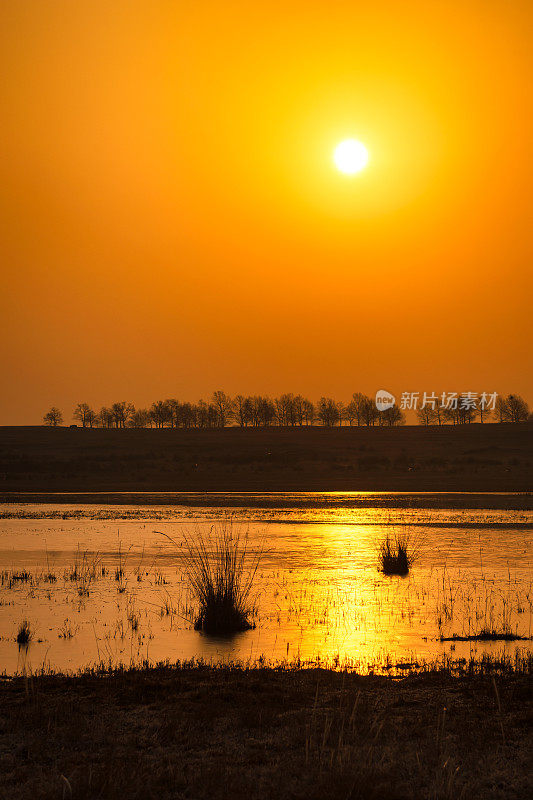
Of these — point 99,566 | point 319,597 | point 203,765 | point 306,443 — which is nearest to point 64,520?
point 99,566

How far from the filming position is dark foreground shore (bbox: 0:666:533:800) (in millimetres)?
7551

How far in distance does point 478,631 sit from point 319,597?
4.14 m

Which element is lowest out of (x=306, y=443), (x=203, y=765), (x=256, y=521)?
(x=203, y=765)

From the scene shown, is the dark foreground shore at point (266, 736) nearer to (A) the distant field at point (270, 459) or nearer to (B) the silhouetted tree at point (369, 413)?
(A) the distant field at point (270, 459)

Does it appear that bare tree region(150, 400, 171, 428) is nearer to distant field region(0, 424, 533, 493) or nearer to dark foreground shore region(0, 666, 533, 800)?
distant field region(0, 424, 533, 493)

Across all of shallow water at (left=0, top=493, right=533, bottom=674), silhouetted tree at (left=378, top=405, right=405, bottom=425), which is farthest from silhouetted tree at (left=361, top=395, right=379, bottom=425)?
shallow water at (left=0, top=493, right=533, bottom=674)

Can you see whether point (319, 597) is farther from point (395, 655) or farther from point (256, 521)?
point (256, 521)

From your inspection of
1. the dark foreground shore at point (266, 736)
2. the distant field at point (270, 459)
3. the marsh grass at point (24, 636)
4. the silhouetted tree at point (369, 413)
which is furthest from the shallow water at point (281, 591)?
the silhouetted tree at point (369, 413)

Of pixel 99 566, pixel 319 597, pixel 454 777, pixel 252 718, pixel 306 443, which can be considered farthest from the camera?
pixel 306 443

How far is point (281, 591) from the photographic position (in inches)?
736

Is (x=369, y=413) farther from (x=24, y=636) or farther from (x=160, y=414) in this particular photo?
(x=24, y=636)

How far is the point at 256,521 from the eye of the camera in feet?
120

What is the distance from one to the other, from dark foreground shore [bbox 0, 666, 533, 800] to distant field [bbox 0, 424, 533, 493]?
5101 cm

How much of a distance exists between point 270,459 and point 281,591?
81336mm
